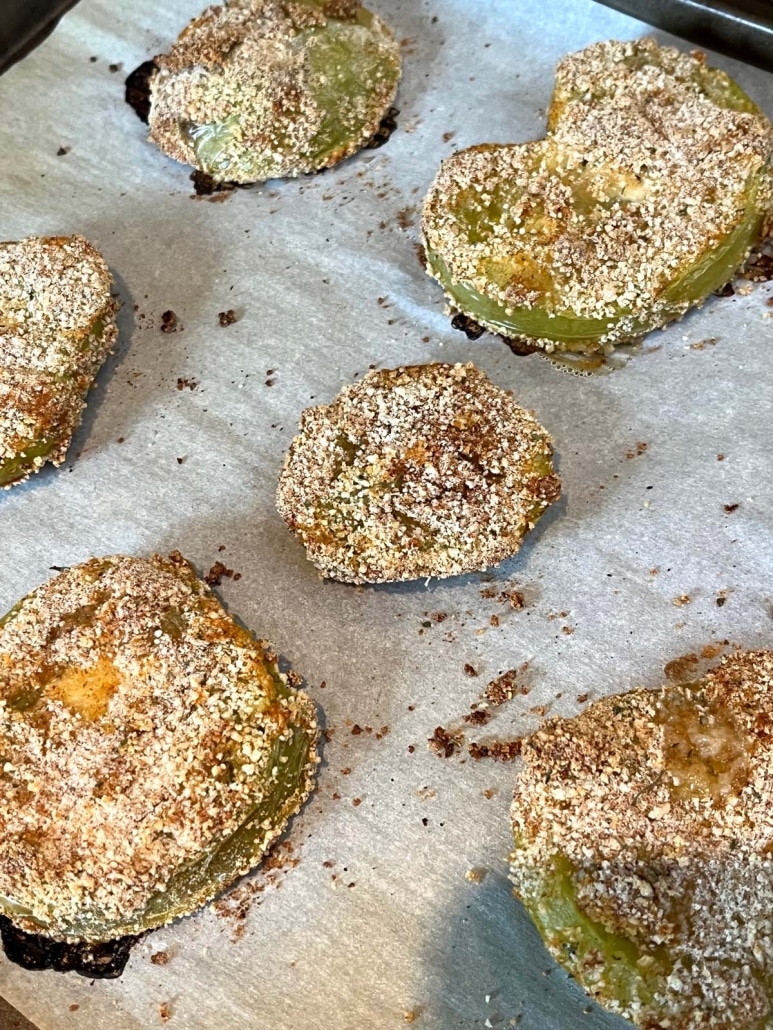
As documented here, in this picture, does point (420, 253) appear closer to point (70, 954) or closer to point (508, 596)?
point (508, 596)

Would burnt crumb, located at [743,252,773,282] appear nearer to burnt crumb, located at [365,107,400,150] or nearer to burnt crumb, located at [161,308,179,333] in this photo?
burnt crumb, located at [365,107,400,150]

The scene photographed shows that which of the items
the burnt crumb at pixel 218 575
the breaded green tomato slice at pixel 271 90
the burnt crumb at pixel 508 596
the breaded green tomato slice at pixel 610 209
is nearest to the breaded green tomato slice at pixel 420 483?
the burnt crumb at pixel 508 596

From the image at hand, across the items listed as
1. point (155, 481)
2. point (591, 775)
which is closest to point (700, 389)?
point (591, 775)

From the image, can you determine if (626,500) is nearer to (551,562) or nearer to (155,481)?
(551,562)

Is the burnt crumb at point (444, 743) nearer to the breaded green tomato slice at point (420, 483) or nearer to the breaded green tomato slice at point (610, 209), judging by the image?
the breaded green tomato slice at point (420, 483)

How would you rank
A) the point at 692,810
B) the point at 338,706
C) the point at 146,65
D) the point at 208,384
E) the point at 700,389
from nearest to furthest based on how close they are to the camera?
the point at 692,810 < the point at 338,706 < the point at 700,389 < the point at 208,384 < the point at 146,65

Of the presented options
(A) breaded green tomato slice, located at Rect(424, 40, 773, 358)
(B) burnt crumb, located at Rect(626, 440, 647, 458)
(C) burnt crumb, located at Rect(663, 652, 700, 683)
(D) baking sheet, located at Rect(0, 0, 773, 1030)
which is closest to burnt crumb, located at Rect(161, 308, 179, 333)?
(D) baking sheet, located at Rect(0, 0, 773, 1030)
